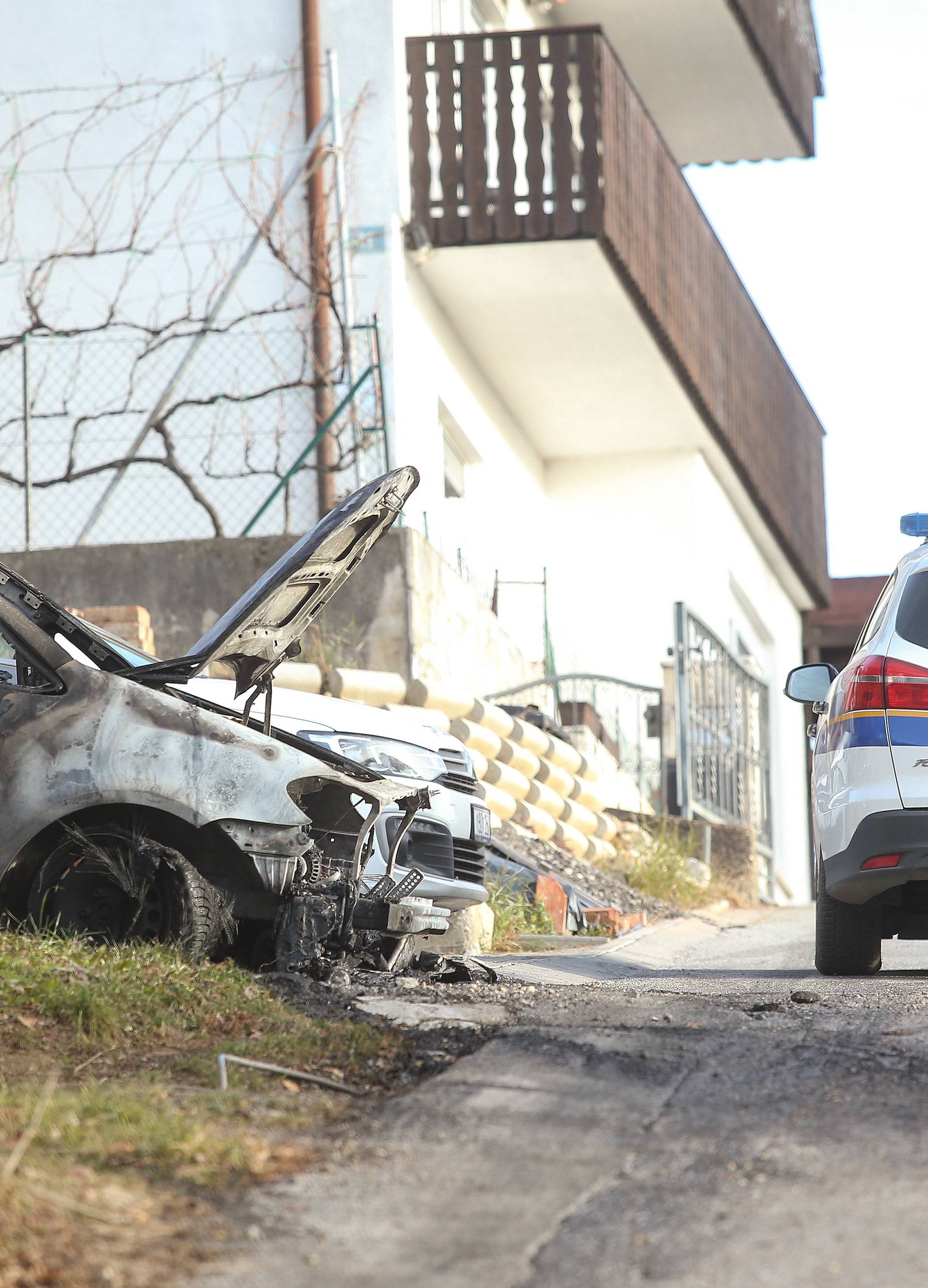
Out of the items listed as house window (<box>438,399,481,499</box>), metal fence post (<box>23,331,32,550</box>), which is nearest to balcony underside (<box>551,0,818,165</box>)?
house window (<box>438,399,481,499</box>)

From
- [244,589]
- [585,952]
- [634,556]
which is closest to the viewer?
[585,952]

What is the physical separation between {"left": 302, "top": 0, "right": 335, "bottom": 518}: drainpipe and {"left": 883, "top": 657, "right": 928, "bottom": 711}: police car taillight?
28.6 feet

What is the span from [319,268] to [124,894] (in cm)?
996

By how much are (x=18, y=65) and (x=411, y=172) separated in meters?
4.14

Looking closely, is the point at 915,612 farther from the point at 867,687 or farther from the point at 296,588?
the point at 296,588

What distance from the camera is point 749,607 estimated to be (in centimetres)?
2481

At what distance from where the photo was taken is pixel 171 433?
15.6 m

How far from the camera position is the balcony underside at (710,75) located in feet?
69.1

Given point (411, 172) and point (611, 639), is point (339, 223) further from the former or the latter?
point (611, 639)

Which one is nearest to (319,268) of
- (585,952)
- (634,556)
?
(634,556)

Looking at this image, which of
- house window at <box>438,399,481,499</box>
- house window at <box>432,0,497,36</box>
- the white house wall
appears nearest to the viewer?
house window at <box>432,0,497,36</box>

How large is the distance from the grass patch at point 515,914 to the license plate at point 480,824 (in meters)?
1.36

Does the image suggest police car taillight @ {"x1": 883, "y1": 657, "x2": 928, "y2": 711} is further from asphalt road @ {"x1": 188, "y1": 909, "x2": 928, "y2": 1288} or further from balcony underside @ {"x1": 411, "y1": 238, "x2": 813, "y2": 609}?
balcony underside @ {"x1": 411, "y1": 238, "x2": 813, "y2": 609}

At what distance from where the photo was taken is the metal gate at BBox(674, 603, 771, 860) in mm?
17406
